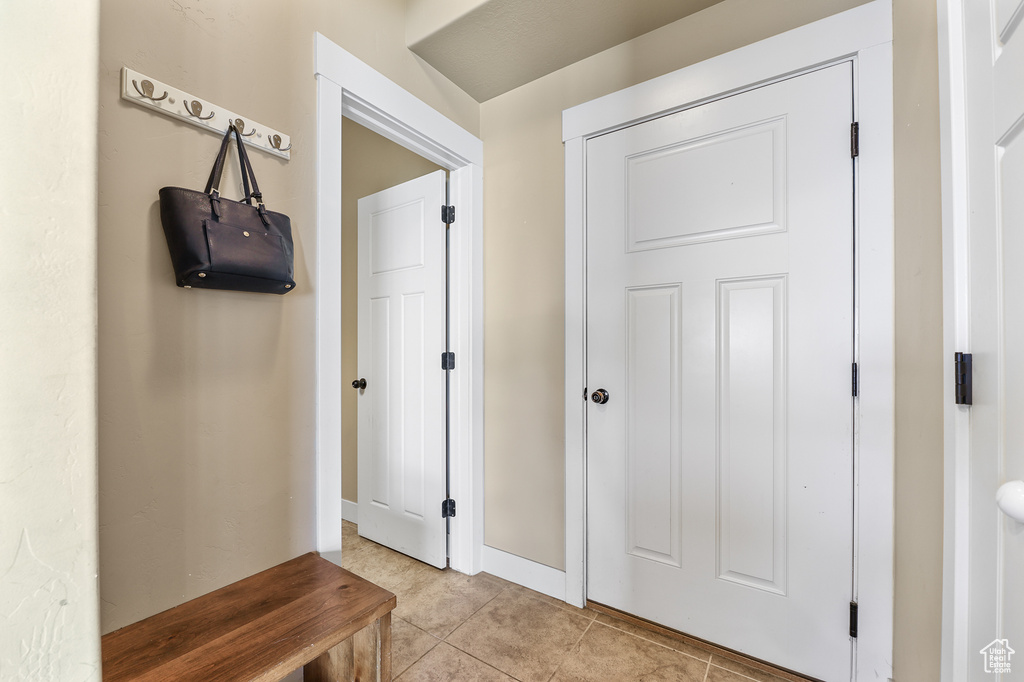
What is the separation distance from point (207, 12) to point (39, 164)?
110 cm

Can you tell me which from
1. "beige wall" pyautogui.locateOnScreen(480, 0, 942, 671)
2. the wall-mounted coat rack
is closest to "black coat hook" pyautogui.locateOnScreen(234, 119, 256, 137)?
the wall-mounted coat rack

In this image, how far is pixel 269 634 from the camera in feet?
3.06

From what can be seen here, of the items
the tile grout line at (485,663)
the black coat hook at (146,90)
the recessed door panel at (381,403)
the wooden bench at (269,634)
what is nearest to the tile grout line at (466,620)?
the tile grout line at (485,663)

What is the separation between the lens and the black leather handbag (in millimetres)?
999

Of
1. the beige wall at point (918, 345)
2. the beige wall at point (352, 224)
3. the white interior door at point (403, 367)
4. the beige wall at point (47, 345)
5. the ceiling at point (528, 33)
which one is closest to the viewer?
the beige wall at point (47, 345)

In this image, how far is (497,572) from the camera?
6.72 ft

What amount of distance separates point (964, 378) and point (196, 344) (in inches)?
64.4

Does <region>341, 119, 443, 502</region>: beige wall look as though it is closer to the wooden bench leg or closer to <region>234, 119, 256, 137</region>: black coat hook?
<region>234, 119, 256, 137</region>: black coat hook

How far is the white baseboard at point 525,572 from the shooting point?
6.14 ft

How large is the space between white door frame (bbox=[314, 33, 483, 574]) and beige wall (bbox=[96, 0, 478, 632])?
0.13 ft

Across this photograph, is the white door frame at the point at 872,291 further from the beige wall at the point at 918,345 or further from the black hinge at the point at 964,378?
the black hinge at the point at 964,378

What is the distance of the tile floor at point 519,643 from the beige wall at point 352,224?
0.91m

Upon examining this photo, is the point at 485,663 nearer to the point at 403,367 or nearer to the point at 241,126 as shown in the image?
the point at 403,367
